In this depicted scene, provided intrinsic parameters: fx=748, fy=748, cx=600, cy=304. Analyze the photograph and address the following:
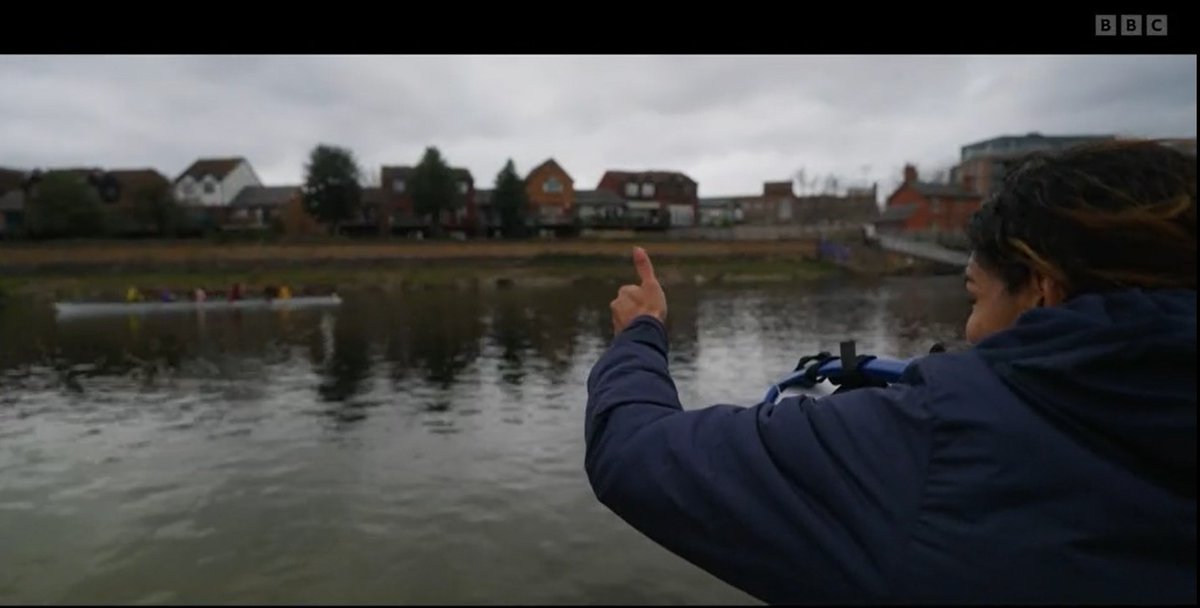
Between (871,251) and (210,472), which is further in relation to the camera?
(871,251)

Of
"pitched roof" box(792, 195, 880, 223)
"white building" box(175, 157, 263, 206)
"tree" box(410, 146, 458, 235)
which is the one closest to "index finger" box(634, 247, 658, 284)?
"pitched roof" box(792, 195, 880, 223)

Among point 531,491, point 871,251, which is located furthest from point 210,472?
point 871,251

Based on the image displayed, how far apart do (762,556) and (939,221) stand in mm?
11404

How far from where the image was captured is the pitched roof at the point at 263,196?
4722 cm

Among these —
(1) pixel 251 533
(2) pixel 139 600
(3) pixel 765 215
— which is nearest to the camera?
(2) pixel 139 600

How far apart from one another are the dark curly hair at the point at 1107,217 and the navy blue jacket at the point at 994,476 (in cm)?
7

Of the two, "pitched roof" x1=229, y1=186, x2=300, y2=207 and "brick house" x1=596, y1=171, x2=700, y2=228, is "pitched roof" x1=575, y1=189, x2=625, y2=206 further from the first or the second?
"pitched roof" x1=229, y1=186, x2=300, y2=207

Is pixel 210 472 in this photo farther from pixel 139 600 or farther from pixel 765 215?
pixel 765 215

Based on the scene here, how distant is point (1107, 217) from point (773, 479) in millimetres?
583

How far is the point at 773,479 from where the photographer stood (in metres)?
1.11

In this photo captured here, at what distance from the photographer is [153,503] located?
25.3 feet

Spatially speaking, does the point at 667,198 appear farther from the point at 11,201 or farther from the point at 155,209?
the point at 155,209

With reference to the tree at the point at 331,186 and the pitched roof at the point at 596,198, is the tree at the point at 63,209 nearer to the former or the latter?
the pitched roof at the point at 596,198
